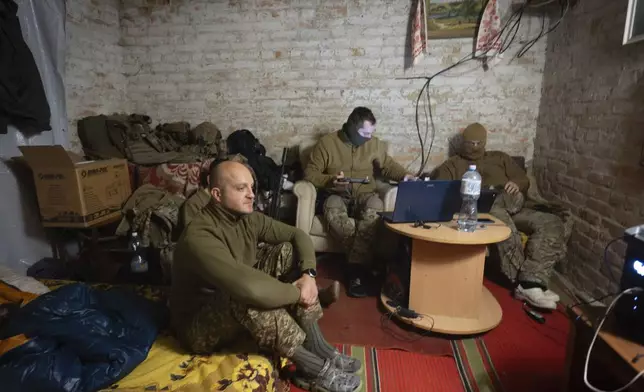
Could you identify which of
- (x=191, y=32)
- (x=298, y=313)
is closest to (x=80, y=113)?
(x=191, y=32)

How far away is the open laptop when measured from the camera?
197 cm

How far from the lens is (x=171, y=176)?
2932 millimetres

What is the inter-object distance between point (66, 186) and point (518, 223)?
3073mm

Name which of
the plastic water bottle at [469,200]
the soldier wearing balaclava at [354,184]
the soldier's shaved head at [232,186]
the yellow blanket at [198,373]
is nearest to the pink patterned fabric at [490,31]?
the soldier wearing balaclava at [354,184]

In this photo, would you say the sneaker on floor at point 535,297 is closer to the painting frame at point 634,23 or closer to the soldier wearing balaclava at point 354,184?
the soldier wearing balaclava at point 354,184

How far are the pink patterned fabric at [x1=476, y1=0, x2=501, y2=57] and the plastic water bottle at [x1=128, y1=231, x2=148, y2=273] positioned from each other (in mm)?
3079

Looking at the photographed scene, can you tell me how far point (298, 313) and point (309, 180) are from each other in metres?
1.50

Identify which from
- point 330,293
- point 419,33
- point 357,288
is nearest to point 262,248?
point 330,293

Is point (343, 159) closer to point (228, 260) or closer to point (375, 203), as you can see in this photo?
point (375, 203)

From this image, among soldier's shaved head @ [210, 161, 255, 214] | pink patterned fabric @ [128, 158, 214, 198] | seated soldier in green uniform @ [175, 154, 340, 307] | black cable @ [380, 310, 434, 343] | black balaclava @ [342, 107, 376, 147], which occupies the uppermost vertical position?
black balaclava @ [342, 107, 376, 147]

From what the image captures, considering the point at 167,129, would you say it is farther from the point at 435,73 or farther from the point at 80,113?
the point at 435,73

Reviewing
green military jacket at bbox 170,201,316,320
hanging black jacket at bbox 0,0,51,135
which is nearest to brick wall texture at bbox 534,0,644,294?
green military jacket at bbox 170,201,316,320

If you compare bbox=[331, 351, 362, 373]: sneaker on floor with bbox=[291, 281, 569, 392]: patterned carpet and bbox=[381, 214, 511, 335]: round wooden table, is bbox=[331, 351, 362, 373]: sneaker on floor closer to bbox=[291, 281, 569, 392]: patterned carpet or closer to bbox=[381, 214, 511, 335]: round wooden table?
bbox=[291, 281, 569, 392]: patterned carpet

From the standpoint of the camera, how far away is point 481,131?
117 inches
